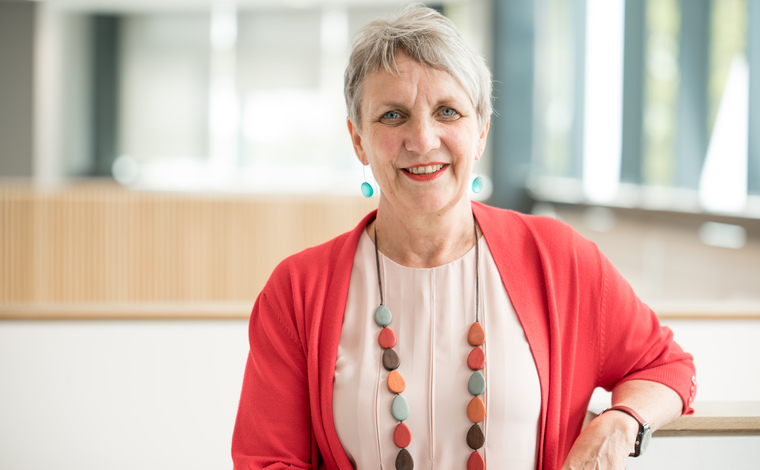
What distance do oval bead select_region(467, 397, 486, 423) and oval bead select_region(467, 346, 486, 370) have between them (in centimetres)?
6

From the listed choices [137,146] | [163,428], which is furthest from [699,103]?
[137,146]

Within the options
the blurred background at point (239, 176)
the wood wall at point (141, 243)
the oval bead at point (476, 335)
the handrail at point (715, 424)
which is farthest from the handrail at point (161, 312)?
the wood wall at point (141, 243)

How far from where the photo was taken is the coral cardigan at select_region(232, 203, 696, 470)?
140 cm

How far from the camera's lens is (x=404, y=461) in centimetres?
136

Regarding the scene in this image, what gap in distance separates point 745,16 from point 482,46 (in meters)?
5.48

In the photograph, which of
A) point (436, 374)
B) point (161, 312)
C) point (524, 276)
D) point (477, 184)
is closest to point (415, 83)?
point (477, 184)

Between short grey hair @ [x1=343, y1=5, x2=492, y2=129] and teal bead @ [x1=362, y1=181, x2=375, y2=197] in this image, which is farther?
teal bead @ [x1=362, y1=181, x2=375, y2=197]

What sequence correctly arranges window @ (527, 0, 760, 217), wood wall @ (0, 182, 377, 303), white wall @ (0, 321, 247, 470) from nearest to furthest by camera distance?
white wall @ (0, 321, 247, 470), wood wall @ (0, 182, 377, 303), window @ (527, 0, 760, 217)

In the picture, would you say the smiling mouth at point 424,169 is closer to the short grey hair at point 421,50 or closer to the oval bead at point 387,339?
the short grey hair at point 421,50

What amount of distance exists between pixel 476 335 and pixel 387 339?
0.17 meters

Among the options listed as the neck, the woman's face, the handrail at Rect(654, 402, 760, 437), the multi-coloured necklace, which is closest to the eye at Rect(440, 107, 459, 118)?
the woman's face

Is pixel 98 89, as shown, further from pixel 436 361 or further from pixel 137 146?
pixel 436 361

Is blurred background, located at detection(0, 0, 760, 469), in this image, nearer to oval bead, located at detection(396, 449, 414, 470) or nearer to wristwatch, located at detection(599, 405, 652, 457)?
wristwatch, located at detection(599, 405, 652, 457)

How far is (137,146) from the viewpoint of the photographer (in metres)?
12.1
